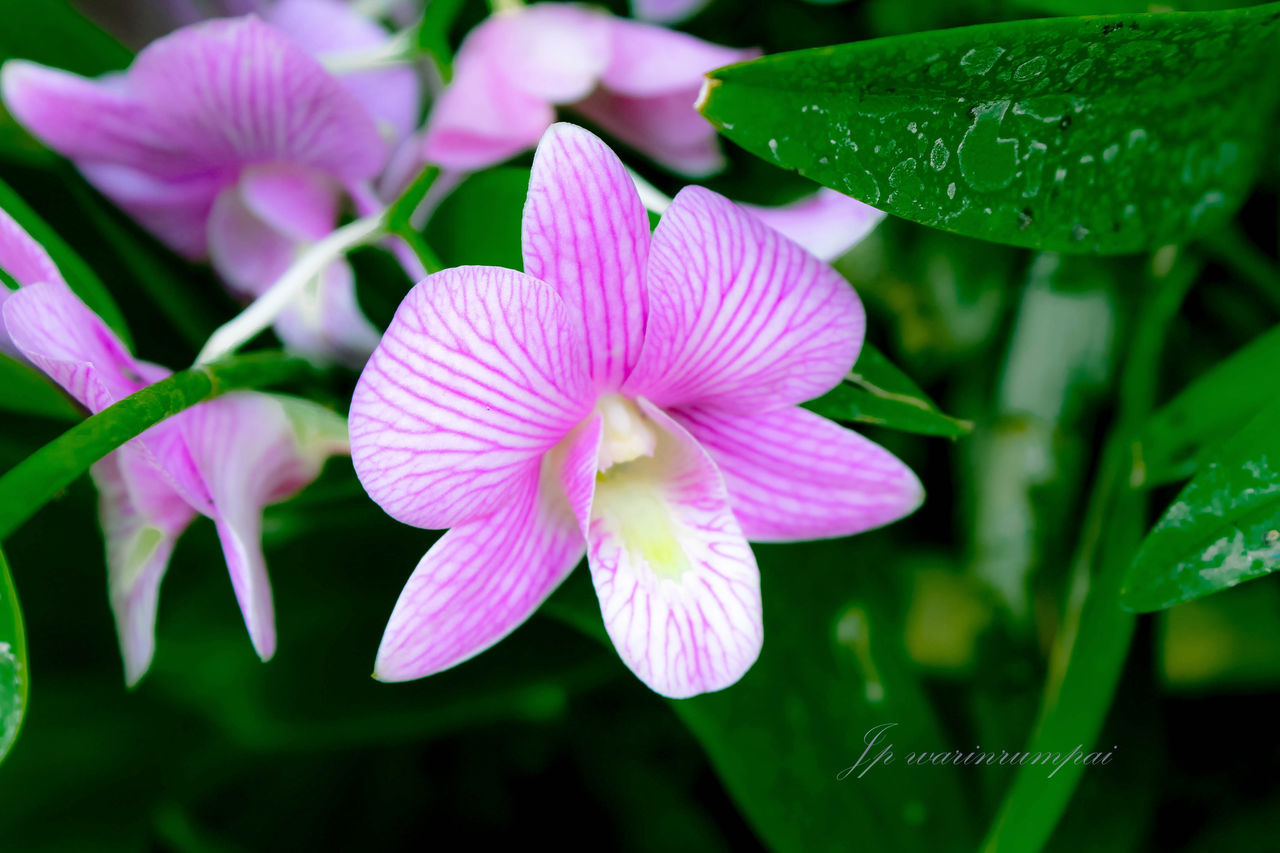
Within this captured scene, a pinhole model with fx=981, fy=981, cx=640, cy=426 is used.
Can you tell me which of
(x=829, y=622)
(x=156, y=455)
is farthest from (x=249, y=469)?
(x=829, y=622)

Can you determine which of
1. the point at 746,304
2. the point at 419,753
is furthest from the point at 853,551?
Answer: the point at 419,753

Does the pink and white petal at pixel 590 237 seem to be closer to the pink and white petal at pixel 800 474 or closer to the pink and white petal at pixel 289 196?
the pink and white petal at pixel 800 474

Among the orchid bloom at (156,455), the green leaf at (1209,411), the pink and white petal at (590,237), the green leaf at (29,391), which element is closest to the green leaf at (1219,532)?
the green leaf at (1209,411)

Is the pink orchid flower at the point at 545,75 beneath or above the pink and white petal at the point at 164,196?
above

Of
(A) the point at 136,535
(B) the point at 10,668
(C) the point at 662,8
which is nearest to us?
(B) the point at 10,668

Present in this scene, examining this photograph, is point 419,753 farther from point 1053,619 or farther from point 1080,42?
point 1080,42

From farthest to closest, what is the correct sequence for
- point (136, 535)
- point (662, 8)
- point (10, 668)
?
point (662, 8), point (136, 535), point (10, 668)

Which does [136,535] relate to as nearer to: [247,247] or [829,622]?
[247,247]
